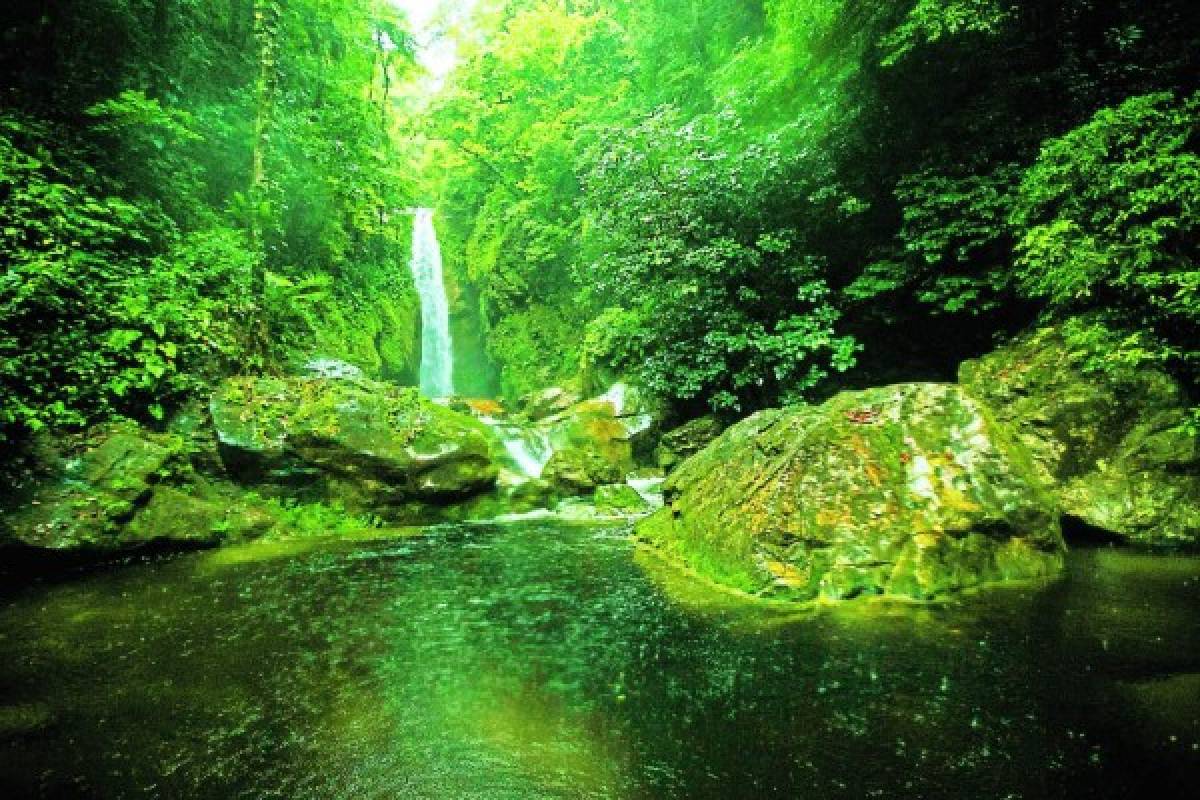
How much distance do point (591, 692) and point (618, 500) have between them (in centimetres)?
544

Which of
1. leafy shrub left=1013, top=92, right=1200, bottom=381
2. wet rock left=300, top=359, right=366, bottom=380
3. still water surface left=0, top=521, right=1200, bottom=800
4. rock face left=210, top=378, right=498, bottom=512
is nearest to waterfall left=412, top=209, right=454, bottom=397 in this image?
wet rock left=300, top=359, right=366, bottom=380

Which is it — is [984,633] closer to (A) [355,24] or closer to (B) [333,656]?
(B) [333,656]

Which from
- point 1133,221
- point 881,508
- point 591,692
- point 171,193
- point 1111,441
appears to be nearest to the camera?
point 591,692

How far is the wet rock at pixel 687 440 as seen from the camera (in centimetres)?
1068

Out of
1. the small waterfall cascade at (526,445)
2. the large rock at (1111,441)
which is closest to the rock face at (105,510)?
the small waterfall cascade at (526,445)

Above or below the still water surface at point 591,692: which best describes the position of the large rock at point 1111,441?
above

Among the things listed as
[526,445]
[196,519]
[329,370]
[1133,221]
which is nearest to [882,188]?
[1133,221]

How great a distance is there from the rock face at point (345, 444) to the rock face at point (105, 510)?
3.27 ft

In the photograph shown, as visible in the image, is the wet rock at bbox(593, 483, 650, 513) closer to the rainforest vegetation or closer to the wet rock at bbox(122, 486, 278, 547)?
the rainforest vegetation

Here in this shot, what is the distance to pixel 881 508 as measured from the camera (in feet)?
14.3

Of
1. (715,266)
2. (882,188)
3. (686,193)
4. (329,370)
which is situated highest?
(686,193)

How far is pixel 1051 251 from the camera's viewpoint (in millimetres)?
5914

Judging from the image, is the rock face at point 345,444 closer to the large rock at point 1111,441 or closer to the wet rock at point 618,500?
the wet rock at point 618,500

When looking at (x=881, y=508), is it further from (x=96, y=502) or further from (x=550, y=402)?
(x=550, y=402)
